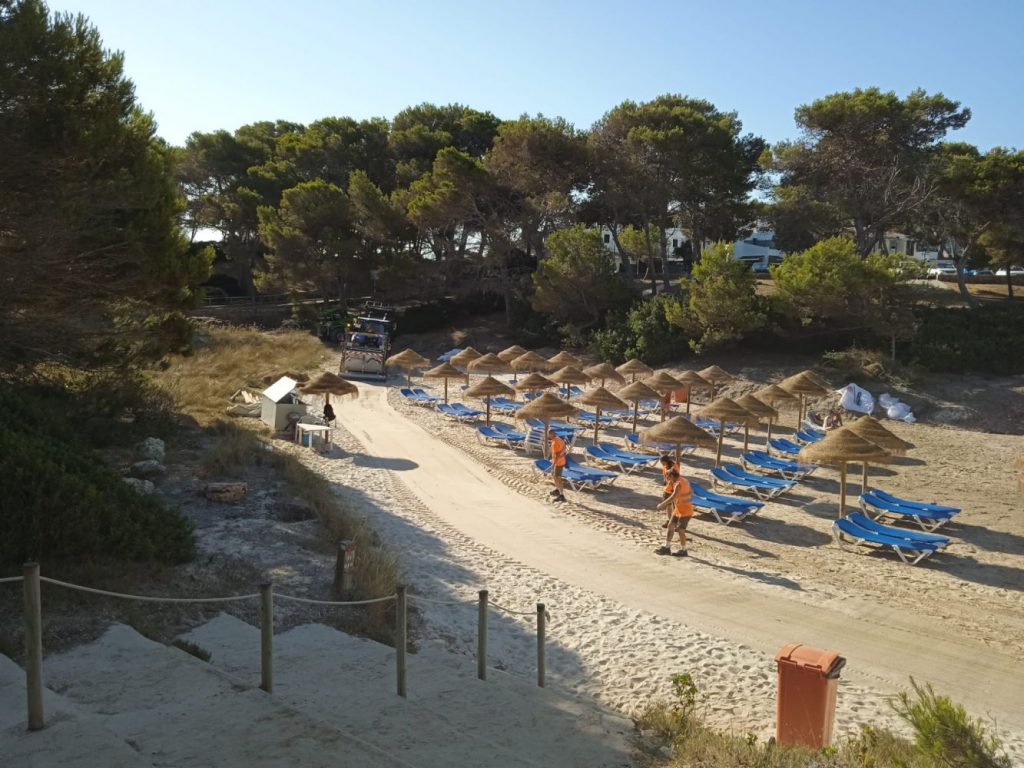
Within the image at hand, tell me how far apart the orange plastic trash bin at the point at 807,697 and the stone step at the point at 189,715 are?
3.19 m

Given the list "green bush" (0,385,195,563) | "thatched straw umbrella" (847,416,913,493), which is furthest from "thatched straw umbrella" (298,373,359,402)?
"thatched straw umbrella" (847,416,913,493)

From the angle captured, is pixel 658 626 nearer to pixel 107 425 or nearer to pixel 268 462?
pixel 268 462

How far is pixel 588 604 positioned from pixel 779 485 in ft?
24.3

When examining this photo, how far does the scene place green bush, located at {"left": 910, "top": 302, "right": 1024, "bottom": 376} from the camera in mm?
26875

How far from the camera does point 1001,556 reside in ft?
40.2

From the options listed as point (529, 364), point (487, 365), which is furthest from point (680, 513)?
point (529, 364)

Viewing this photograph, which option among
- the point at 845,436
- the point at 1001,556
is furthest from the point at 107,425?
the point at 1001,556

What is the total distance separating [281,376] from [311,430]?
773 cm

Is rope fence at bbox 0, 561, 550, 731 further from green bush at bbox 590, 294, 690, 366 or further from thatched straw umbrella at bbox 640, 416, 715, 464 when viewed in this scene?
green bush at bbox 590, 294, 690, 366

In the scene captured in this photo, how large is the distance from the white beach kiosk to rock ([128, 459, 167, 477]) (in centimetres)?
647

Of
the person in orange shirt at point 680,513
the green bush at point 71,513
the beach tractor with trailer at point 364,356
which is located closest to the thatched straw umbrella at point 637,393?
the person in orange shirt at point 680,513

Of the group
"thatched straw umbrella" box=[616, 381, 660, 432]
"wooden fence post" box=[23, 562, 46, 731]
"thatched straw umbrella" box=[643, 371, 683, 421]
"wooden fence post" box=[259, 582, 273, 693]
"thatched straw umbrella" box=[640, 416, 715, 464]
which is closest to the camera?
"wooden fence post" box=[23, 562, 46, 731]

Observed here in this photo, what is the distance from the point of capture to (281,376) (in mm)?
24406

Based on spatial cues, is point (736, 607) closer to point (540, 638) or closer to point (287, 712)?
point (540, 638)
